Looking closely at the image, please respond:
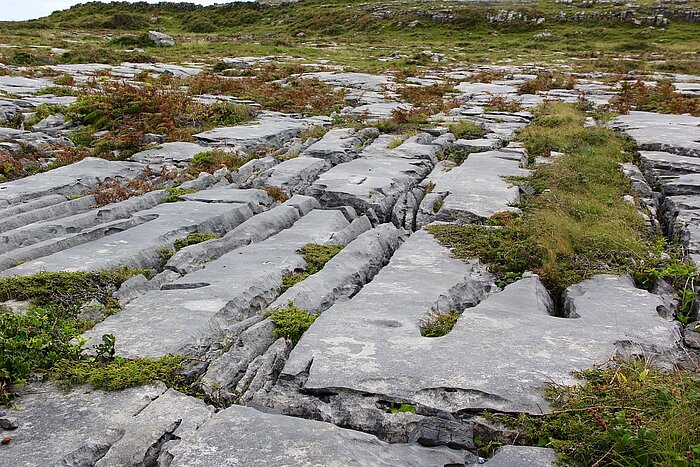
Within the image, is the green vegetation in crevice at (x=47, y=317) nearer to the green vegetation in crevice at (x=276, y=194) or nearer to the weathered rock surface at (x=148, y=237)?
the weathered rock surface at (x=148, y=237)

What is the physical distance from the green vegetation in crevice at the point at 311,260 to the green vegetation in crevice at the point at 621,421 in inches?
115

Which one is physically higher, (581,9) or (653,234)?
(581,9)

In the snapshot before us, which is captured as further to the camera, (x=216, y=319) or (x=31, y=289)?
(x=31, y=289)

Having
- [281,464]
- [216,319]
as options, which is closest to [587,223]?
[216,319]

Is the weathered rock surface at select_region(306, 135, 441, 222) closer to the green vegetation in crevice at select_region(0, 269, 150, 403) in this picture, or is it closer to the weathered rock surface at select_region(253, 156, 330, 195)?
the weathered rock surface at select_region(253, 156, 330, 195)

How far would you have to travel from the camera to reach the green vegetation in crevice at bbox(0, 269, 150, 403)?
4211 mm

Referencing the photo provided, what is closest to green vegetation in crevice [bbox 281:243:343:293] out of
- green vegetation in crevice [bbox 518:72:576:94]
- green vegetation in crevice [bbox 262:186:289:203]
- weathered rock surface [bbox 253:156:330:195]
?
green vegetation in crevice [bbox 262:186:289:203]

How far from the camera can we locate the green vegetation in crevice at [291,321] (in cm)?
495

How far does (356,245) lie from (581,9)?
160 ft

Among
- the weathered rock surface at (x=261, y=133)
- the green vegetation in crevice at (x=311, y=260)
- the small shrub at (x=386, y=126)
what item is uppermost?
the weathered rock surface at (x=261, y=133)

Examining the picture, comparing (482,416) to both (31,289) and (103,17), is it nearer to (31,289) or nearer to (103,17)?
(31,289)

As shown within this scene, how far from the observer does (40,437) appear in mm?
3615

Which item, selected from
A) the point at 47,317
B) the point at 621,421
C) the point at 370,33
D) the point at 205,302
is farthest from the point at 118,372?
the point at 370,33

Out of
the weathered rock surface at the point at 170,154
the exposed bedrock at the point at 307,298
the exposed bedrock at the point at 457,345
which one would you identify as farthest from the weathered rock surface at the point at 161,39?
the exposed bedrock at the point at 457,345
